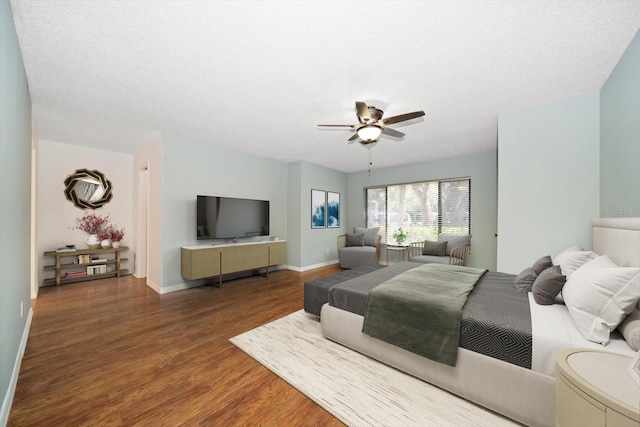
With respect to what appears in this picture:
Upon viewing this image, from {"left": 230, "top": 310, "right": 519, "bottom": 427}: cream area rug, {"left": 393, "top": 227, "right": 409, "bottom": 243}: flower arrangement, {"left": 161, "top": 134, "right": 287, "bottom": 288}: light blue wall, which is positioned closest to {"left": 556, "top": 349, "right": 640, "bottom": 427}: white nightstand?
{"left": 230, "top": 310, "right": 519, "bottom": 427}: cream area rug

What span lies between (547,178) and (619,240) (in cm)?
121

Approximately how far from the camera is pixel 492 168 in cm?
512

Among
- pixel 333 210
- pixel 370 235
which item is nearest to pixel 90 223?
pixel 333 210

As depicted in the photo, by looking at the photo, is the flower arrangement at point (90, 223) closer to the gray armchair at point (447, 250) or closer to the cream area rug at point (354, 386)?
the cream area rug at point (354, 386)

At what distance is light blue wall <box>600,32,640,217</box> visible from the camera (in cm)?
193


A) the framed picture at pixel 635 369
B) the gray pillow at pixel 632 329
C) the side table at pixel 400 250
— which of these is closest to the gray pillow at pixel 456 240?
the side table at pixel 400 250

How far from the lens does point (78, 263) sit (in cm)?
465

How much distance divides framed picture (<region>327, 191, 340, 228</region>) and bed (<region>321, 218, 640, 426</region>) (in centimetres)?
453

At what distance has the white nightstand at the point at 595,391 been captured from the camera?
2.85 ft

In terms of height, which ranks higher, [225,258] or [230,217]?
[230,217]

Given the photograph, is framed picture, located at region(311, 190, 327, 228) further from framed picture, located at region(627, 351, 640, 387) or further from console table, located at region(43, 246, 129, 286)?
framed picture, located at region(627, 351, 640, 387)

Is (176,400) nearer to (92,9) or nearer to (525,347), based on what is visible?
(525,347)

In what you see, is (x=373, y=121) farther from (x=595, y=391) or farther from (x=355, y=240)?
(x=355, y=240)

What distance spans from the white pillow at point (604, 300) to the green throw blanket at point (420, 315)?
64cm
